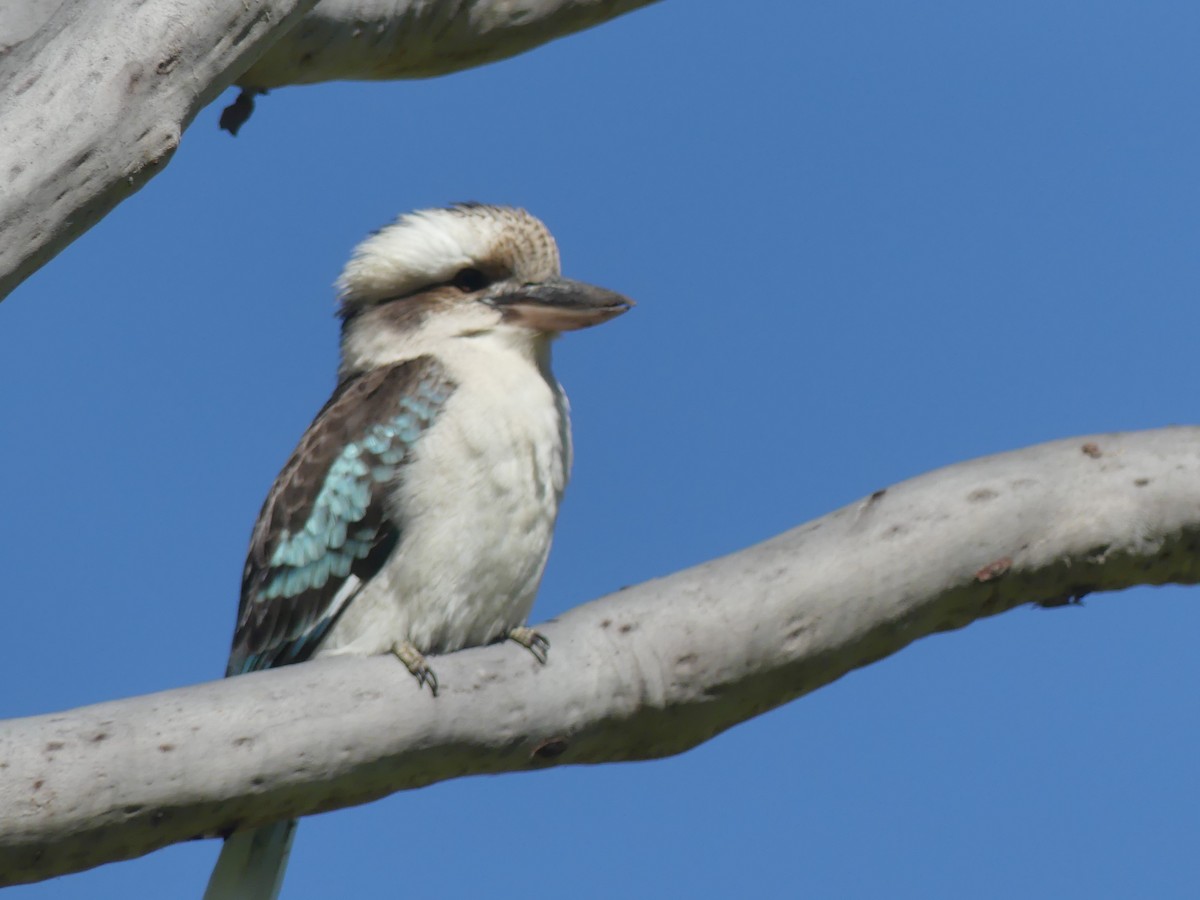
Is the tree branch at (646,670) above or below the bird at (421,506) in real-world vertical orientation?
below

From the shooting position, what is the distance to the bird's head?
3422mm

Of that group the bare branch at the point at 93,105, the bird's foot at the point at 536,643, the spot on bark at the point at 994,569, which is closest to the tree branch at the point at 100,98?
the bare branch at the point at 93,105

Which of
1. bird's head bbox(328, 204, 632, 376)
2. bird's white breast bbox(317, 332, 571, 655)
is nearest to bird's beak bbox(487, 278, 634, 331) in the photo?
bird's head bbox(328, 204, 632, 376)

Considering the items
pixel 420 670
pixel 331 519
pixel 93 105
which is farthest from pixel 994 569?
pixel 93 105

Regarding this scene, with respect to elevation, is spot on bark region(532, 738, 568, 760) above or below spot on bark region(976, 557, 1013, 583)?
below

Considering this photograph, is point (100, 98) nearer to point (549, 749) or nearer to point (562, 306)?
point (549, 749)

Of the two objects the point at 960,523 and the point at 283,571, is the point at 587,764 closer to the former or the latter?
the point at 960,523

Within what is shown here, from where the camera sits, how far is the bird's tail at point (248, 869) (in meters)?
2.92

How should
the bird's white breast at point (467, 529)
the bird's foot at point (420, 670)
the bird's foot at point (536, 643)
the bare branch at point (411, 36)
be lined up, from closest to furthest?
the bird's foot at point (420, 670) < the bird's foot at point (536, 643) < the bird's white breast at point (467, 529) < the bare branch at point (411, 36)

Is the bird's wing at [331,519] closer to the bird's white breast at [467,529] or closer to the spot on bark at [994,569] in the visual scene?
the bird's white breast at [467,529]


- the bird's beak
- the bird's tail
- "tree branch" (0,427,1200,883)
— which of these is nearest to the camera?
"tree branch" (0,427,1200,883)

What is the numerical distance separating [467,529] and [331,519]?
0.28 m

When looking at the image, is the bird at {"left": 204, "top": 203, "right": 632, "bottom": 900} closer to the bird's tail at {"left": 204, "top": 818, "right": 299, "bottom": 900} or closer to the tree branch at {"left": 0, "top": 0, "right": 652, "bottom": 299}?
the bird's tail at {"left": 204, "top": 818, "right": 299, "bottom": 900}

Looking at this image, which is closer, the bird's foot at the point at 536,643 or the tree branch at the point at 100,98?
the tree branch at the point at 100,98
